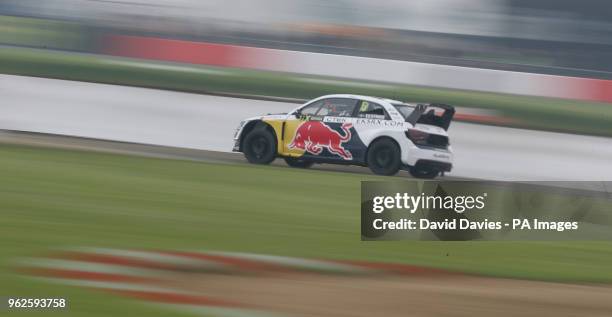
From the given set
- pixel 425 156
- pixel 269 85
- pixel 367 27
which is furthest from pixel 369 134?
pixel 367 27

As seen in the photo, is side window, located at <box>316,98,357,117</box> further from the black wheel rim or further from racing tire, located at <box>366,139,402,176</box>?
the black wheel rim

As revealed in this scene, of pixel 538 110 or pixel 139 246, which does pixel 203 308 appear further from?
pixel 538 110

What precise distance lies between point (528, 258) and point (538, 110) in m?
12.4

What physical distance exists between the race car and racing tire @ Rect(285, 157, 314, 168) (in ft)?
0.76

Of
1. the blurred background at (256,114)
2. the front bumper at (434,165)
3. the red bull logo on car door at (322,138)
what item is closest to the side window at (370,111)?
the red bull logo on car door at (322,138)

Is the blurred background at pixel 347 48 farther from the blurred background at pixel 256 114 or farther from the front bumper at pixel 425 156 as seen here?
the front bumper at pixel 425 156

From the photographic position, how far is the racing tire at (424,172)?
49.2 ft

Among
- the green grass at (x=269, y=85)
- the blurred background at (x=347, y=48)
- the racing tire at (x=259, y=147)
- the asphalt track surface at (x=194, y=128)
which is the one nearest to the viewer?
the racing tire at (x=259, y=147)

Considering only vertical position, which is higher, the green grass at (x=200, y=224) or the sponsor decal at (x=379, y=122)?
the sponsor decal at (x=379, y=122)

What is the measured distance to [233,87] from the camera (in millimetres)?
21578

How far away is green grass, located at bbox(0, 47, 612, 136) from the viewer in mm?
20906

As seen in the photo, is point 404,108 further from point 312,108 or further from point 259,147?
point 259,147

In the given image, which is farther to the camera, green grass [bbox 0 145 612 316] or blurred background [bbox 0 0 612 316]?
green grass [bbox 0 145 612 316]

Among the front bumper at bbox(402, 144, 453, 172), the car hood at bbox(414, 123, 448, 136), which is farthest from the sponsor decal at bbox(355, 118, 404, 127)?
the front bumper at bbox(402, 144, 453, 172)
